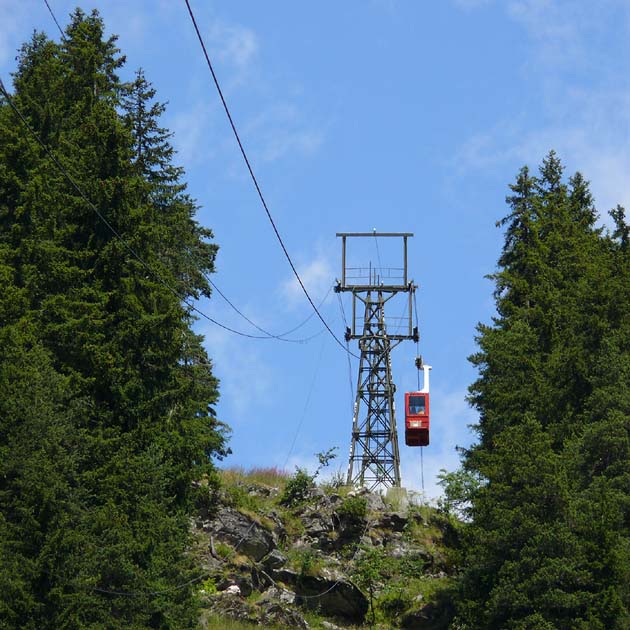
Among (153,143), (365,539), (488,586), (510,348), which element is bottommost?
(488,586)

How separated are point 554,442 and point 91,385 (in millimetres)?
13293

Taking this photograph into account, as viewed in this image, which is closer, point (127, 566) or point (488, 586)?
point (127, 566)

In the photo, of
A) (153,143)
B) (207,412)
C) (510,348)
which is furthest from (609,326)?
(153,143)

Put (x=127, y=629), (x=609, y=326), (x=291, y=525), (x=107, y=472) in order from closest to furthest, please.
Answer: (x=127, y=629) → (x=107, y=472) → (x=609, y=326) → (x=291, y=525)

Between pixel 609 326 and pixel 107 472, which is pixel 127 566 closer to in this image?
pixel 107 472

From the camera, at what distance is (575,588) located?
3266 centimetres

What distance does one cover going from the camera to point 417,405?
49.3 meters

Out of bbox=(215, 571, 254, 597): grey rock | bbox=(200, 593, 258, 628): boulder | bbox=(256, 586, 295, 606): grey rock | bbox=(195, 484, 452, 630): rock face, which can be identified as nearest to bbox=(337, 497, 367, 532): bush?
bbox=(195, 484, 452, 630): rock face

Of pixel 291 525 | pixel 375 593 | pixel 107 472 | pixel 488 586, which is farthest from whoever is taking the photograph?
pixel 291 525

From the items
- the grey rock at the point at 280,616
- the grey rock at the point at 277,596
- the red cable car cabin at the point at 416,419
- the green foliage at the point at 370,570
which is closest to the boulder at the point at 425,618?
the green foliage at the point at 370,570

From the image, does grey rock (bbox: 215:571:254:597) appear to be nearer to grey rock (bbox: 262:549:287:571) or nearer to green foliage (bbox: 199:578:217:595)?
green foliage (bbox: 199:578:217:595)

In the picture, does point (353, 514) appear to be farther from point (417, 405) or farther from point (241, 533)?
point (417, 405)

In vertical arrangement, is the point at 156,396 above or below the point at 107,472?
above

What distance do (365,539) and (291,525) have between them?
2.64m
